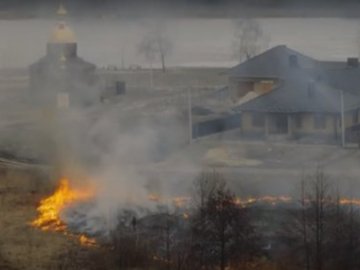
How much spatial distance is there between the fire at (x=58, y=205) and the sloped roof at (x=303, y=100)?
3.28 meters

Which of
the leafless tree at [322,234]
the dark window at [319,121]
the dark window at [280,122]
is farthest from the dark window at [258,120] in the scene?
the leafless tree at [322,234]

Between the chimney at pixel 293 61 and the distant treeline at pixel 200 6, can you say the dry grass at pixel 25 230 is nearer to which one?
the distant treeline at pixel 200 6

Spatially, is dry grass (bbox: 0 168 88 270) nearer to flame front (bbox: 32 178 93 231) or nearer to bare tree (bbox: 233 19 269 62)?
flame front (bbox: 32 178 93 231)

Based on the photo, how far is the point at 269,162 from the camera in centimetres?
1029

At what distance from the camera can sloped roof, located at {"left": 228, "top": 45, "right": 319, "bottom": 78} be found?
46.1ft

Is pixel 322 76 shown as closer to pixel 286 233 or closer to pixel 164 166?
pixel 164 166

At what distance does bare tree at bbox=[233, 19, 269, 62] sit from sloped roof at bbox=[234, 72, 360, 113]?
36.1 ft

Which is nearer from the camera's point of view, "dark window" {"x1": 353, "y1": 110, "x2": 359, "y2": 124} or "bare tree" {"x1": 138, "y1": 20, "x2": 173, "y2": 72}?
"dark window" {"x1": 353, "y1": 110, "x2": 359, "y2": 124}

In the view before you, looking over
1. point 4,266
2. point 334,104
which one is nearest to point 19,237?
point 4,266

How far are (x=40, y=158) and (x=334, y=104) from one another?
3598 millimetres

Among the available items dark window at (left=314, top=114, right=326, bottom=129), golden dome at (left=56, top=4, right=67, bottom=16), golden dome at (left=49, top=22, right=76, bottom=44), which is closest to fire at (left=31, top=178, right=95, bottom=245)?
dark window at (left=314, top=114, right=326, bottom=129)

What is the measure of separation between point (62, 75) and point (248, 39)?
8.78 m

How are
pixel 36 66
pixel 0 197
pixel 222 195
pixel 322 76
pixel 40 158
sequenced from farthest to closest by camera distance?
pixel 36 66 → pixel 322 76 → pixel 40 158 → pixel 0 197 → pixel 222 195

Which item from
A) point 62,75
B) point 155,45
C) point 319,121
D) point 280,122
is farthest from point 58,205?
point 155,45
